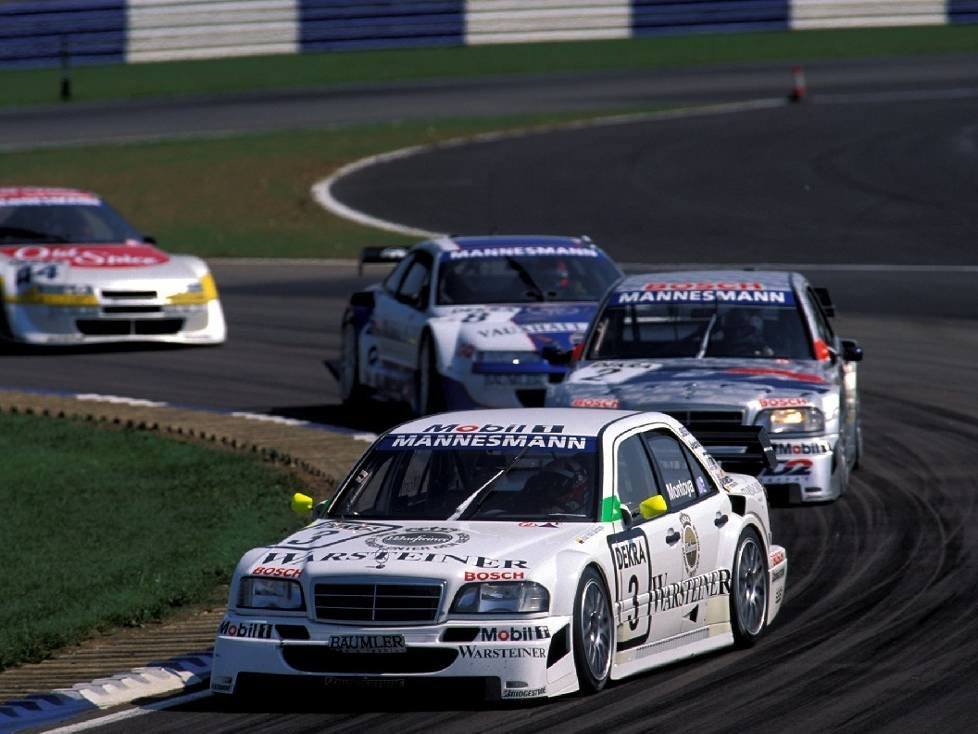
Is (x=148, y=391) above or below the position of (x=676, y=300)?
below

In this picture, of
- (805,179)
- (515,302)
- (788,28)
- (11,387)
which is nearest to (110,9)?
(788,28)

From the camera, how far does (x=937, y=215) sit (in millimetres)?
30219

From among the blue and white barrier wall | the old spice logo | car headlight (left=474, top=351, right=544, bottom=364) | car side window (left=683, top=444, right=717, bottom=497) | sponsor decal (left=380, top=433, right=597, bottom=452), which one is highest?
sponsor decal (left=380, top=433, right=597, bottom=452)

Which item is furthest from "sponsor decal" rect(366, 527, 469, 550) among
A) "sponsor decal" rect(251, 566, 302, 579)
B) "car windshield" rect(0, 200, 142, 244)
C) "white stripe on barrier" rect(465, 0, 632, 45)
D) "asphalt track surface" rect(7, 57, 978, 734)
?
"white stripe on barrier" rect(465, 0, 632, 45)

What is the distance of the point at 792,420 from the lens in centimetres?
1333

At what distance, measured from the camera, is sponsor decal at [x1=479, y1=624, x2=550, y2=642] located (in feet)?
26.8

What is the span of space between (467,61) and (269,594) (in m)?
43.1

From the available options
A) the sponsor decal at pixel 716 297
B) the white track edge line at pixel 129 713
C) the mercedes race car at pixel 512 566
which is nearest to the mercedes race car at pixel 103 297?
the sponsor decal at pixel 716 297

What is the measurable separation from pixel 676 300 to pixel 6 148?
1088 inches

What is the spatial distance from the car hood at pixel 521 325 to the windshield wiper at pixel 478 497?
6.37 meters

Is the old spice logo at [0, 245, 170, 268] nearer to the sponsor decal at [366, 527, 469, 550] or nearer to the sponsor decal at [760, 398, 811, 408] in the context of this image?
the sponsor decal at [760, 398, 811, 408]

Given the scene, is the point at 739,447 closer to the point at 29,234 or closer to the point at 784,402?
the point at 784,402

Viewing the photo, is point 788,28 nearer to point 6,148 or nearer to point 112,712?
point 6,148

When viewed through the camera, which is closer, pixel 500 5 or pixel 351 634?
pixel 351 634
